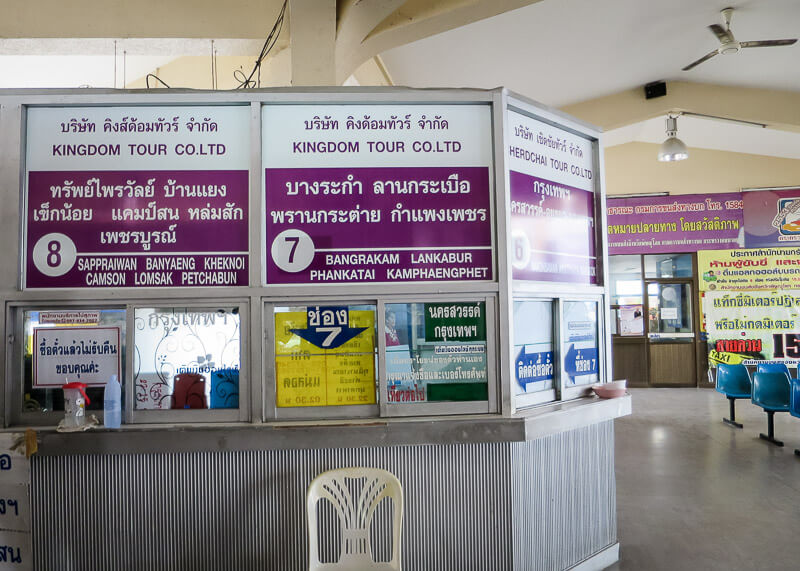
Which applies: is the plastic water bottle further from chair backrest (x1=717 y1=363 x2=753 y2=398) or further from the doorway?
the doorway

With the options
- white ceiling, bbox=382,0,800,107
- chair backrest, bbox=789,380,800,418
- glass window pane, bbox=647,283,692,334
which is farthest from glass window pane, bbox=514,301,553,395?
glass window pane, bbox=647,283,692,334

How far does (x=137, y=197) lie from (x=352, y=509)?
1.85 meters

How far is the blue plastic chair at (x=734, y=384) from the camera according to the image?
6945 millimetres

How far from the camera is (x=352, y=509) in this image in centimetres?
237

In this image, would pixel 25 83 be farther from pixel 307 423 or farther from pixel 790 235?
pixel 790 235

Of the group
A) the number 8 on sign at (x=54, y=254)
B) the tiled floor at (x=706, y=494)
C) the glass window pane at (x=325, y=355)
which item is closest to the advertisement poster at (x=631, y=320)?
the tiled floor at (x=706, y=494)

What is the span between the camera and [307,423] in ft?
→ 8.68

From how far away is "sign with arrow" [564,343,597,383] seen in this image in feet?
→ 10.5

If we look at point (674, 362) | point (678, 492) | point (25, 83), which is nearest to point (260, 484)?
point (678, 492)

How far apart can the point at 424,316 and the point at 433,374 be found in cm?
30

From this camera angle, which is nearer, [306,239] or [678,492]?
[306,239]

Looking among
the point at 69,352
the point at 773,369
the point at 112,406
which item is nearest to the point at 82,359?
the point at 69,352

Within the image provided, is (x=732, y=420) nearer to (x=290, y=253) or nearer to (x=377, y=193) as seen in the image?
(x=377, y=193)

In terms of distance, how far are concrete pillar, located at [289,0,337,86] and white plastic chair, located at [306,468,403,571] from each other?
2556mm
